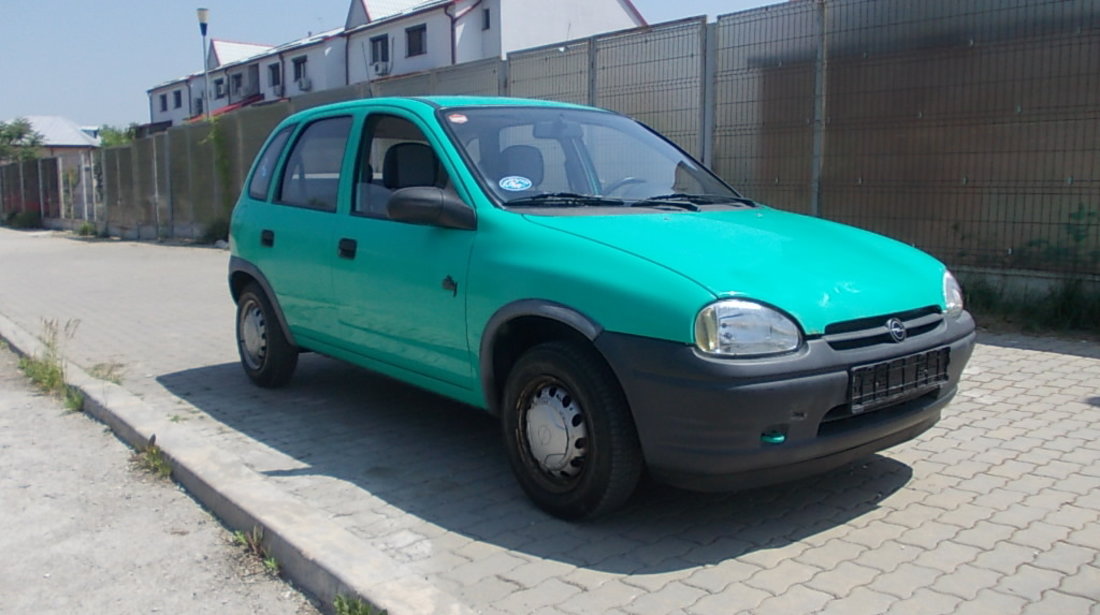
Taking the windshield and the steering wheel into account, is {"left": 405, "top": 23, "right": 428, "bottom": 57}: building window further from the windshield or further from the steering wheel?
the steering wheel

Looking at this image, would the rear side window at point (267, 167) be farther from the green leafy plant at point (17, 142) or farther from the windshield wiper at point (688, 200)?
the green leafy plant at point (17, 142)

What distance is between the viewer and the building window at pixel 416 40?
153 feet

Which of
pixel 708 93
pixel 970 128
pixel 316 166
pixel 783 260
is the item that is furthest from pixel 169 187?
pixel 783 260

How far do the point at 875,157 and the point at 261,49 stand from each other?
6821 centimetres

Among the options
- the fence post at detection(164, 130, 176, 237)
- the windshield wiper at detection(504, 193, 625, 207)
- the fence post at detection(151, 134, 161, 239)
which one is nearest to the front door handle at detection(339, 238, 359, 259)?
the windshield wiper at detection(504, 193, 625, 207)

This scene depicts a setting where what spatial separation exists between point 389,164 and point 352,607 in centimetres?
255

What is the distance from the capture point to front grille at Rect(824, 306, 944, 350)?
3.47m

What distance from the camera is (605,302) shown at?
3.54 meters

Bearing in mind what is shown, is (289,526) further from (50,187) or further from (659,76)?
(50,187)

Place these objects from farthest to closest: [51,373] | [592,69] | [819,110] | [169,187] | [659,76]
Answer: [169,187]
[592,69]
[659,76]
[819,110]
[51,373]

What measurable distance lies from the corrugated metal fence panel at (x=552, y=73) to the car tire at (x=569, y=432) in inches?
322

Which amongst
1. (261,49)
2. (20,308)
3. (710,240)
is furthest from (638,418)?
(261,49)

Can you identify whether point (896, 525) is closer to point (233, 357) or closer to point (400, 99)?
point (400, 99)

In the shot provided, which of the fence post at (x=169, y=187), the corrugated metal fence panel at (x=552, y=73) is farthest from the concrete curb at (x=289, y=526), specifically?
Answer: the fence post at (x=169, y=187)
